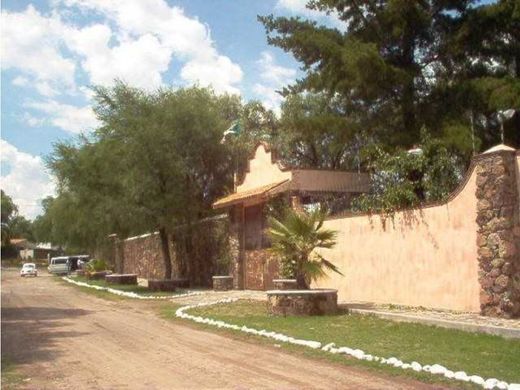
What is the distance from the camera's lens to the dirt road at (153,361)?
28.3 ft

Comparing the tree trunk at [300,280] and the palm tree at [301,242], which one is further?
the tree trunk at [300,280]

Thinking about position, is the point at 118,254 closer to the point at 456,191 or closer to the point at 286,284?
the point at 286,284

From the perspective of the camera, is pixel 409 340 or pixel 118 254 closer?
pixel 409 340

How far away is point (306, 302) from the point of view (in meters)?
16.3

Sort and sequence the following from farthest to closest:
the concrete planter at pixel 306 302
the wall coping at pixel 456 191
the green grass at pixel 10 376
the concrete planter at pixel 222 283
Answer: the concrete planter at pixel 222 283 → the concrete planter at pixel 306 302 → the wall coping at pixel 456 191 → the green grass at pixel 10 376

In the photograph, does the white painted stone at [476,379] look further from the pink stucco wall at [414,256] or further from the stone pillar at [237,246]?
the stone pillar at [237,246]

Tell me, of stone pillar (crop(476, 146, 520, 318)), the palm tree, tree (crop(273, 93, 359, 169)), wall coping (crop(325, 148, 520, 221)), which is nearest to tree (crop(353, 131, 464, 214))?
wall coping (crop(325, 148, 520, 221))

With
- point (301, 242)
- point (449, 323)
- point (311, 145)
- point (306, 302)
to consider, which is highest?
point (311, 145)

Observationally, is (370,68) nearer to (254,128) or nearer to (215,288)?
(215,288)

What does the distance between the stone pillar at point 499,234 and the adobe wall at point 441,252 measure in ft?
0.07

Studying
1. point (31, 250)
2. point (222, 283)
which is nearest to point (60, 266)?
point (222, 283)

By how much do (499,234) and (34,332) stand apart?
1036cm

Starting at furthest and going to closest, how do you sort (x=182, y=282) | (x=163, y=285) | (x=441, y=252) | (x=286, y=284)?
(x=182, y=282)
(x=163, y=285)
(x=286, y=284)
(x=441, y=252)

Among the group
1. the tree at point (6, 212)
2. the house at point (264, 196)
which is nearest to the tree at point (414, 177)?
the house at point (264, 196)
